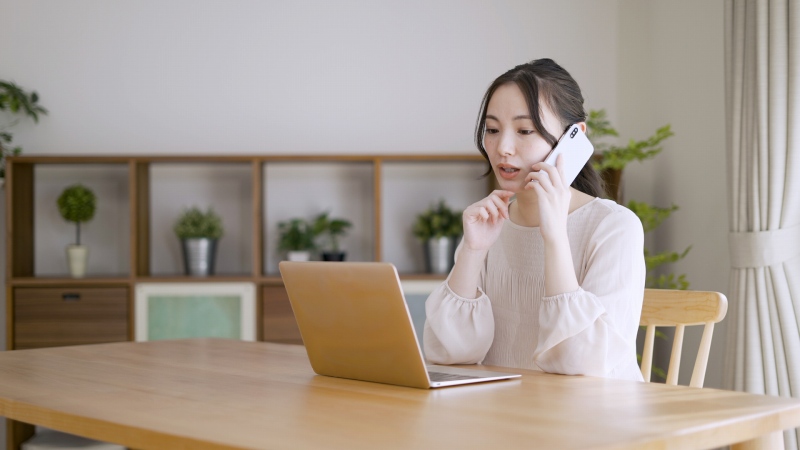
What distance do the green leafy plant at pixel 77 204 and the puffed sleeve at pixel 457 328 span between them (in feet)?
8.54

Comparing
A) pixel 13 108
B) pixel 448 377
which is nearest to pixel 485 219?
pixel 448 377

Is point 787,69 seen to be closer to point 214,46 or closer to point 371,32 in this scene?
point 371,32

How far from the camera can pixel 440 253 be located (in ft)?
13.0

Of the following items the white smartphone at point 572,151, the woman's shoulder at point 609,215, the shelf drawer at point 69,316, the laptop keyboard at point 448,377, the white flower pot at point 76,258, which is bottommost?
the shelf drawer at point 69,316

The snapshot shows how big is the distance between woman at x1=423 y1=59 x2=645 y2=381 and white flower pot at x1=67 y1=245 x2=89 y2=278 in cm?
252

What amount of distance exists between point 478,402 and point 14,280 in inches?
123

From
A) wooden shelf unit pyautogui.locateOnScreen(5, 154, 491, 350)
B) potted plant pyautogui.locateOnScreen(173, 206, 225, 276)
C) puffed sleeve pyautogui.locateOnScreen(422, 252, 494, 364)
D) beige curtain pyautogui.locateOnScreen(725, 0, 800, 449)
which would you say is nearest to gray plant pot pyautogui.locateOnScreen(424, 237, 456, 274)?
wooden shelf unit pyautogui.locateOnScreen(5, 154, 491, 350)

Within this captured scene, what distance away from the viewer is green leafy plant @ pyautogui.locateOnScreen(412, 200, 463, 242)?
3986mm

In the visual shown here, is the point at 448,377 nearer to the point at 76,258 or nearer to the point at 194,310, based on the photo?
the point at 194,310

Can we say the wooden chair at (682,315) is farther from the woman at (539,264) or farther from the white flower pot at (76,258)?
the white flower pot at (76,258)

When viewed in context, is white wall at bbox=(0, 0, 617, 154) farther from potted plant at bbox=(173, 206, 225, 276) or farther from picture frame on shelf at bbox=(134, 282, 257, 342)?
picture frame on shelf at bbox=(134, 282, 257, 342)

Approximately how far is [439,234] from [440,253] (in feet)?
0.28

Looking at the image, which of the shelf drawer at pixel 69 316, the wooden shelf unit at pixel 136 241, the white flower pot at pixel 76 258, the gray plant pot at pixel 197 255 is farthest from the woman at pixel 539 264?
the white flower pot at pixel 76 258

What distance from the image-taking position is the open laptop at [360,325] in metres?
1.31
